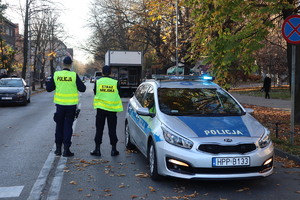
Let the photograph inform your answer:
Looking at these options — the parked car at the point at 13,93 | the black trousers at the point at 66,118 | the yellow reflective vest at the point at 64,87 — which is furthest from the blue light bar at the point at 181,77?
the parked car at the point at 13,93

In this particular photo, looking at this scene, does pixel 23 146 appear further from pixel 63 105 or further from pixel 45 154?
pixel 63 105

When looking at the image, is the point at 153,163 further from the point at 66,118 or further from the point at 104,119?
the point at 66,118

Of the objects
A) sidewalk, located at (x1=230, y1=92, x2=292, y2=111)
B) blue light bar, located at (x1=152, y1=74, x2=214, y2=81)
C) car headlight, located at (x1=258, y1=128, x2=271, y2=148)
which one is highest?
blue light bar, located at (x1=152, y1=74, x2=214, y2=81)

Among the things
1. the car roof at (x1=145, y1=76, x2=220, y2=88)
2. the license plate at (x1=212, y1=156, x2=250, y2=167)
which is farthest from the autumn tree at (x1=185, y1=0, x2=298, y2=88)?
the license plate at (x1=212, y1=156, x2=250, y2=167)

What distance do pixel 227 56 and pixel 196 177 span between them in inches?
219

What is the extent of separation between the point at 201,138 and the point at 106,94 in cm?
275

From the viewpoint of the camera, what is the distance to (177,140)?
16.9ft

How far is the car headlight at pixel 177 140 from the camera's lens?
16.6 feet

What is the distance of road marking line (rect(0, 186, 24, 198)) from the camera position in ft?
16.2

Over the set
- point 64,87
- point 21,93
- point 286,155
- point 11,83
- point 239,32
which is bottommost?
point 286,155

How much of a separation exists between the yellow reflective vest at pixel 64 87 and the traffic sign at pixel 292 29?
15.1ft

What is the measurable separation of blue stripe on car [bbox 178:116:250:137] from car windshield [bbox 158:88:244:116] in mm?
281

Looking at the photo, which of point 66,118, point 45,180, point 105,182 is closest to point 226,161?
point 105,182

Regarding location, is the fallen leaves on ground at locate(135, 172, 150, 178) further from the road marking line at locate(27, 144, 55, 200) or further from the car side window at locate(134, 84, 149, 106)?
the car side window at locate(134, 84, 149, 106)
